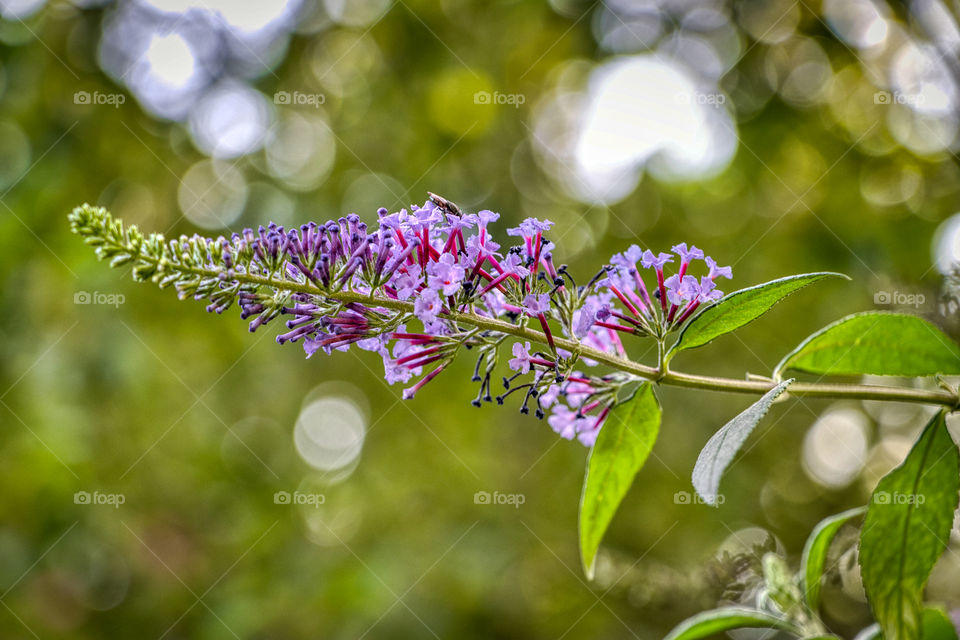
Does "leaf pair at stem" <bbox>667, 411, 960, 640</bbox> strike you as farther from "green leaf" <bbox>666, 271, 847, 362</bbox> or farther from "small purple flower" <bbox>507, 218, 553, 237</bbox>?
"small purple flower" <bbox>507, 218, 553, 237</bbox>

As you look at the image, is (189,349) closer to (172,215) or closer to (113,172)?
(172,215)

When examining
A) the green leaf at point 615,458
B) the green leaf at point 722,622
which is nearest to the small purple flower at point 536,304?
the green leaf at point 615,458

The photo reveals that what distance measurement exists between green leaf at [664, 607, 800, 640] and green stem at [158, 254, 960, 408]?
52cm

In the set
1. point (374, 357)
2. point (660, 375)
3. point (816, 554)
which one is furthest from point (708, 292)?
point (374, 357)

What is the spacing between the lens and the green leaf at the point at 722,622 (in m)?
1.25

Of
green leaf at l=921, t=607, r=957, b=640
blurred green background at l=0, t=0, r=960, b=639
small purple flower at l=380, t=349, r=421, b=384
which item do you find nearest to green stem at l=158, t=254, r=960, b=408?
small purple flower at l=380, t=349, r=421, b=384

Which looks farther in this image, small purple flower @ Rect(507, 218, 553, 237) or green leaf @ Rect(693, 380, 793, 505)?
small purple flower @ Rect(507, 218, 553, 237)

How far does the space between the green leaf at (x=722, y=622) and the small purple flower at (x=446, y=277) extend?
793 mm

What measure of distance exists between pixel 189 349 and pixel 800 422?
2.79m

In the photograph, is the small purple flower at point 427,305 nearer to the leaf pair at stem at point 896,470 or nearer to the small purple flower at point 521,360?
the small purple flower at point 521,360

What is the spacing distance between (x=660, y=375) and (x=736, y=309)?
0.47 feet

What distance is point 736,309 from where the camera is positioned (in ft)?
3.23

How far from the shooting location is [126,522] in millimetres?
2764

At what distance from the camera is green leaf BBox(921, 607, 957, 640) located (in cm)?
114
